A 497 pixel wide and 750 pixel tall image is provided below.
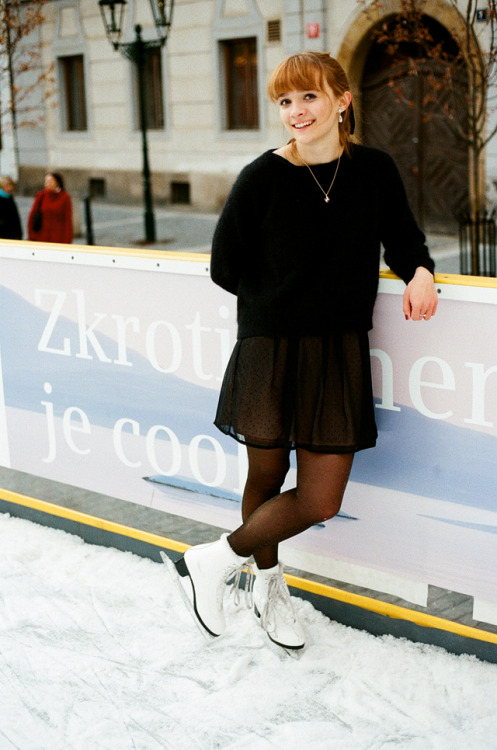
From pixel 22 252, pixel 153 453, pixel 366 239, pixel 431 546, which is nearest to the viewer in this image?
pixel 366 239

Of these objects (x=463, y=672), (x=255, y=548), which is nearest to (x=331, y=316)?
(x=255, y=548)

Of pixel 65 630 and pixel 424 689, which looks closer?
pixel 424 689

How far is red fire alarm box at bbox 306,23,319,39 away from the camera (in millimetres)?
16266

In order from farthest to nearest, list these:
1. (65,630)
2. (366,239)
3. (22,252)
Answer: (22,252) < (65,630) < (366,239)

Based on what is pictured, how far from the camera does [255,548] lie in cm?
314

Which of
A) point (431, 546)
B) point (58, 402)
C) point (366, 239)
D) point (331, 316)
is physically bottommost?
point (431, 546)

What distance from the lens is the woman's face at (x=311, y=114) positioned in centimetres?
282

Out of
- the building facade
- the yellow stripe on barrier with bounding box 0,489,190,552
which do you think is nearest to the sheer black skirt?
the yellow stripe on barrier with bounding box 0,489,190,552

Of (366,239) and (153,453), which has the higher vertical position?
(366,239)

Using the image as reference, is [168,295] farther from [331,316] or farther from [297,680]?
[297,680]

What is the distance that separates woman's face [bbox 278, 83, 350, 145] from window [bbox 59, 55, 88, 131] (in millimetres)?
19831

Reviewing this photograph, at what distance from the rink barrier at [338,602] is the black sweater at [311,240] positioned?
1.06 meters

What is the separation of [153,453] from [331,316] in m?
1.21

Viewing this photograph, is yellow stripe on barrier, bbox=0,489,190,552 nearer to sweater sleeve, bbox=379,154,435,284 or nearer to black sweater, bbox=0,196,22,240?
sweater sleeve, bbox=379,154,435,284
